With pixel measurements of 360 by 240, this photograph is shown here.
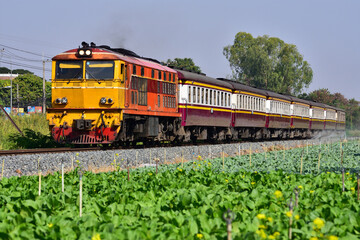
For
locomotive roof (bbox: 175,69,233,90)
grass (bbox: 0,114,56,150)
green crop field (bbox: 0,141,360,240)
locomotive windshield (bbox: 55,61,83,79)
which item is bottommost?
green crop field (bbox: 0,141,360,240)

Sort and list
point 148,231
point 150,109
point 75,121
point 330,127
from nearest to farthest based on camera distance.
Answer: point 148,231
point 75,121
point 150,109
point 330,127

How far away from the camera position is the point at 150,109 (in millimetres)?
23094

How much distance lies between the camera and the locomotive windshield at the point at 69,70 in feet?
69.7

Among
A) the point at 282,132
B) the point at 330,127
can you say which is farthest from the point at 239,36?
the point at 282,132

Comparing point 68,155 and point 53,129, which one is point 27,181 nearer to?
point 68,155

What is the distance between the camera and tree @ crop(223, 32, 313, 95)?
91.2m

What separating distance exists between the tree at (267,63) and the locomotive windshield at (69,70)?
71.4 m

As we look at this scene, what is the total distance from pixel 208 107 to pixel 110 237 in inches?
947

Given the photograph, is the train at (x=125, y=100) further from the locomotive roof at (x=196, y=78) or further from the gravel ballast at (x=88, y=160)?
the gravel ballast at (x=88, y=160)

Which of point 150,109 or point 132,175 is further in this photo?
point 150,109

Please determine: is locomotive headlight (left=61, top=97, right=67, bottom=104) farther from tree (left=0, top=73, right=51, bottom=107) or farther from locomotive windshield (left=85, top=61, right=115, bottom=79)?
tree (left=0, top=73, right=51, bottom=107)

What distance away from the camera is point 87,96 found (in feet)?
68.5

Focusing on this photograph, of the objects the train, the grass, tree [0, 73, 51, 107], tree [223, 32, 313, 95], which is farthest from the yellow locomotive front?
tree [0, 73, 51, 107]

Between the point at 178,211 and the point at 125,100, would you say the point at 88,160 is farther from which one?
the point at 178,211
